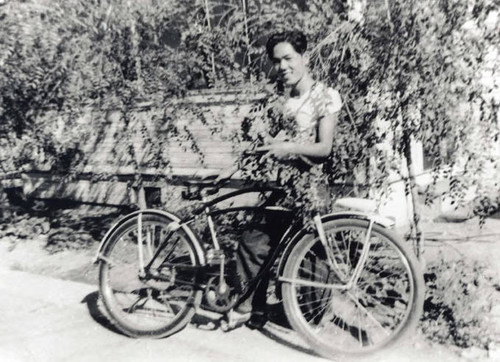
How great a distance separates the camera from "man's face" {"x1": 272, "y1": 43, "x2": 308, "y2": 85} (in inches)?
124

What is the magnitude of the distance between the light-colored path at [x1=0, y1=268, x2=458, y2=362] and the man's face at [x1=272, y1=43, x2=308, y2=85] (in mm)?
1730

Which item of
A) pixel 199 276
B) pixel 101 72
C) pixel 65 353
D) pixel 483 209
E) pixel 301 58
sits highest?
pixel 101 72

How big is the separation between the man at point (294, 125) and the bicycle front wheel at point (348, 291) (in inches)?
11.0

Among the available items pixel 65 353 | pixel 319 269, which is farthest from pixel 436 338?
pixel 65 353

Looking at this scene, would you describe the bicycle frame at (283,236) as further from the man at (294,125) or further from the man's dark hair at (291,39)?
the man's dark hair at (291,39)

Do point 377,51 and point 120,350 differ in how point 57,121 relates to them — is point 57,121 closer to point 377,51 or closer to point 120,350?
point 120,350

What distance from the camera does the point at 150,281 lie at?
3.62 metres

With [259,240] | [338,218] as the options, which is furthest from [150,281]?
[338,218]

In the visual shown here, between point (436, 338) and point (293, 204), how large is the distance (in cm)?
125

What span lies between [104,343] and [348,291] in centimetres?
174

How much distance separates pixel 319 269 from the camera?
128 inches

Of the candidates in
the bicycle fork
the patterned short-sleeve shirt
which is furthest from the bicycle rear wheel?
the patterned short-sleeve shirt

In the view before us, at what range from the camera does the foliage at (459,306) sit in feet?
10.6

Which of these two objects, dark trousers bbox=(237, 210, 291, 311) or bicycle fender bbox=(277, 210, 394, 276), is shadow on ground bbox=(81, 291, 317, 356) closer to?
dark trousers bbox=(237, 210, 291, 311)
